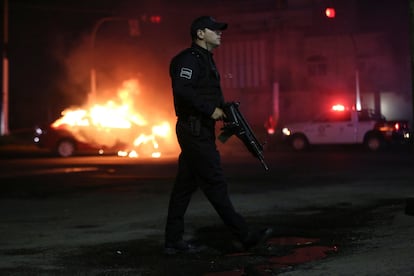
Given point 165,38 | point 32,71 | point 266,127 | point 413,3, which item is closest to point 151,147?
point 266,127

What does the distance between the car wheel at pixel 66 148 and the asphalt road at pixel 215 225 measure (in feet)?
30.6

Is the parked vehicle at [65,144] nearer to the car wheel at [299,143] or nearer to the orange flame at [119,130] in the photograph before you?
the orange flame at [119,130]

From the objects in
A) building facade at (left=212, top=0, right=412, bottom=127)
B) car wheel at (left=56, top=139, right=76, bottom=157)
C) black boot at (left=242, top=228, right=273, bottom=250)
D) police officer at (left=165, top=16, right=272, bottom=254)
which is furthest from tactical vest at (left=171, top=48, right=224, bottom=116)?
building facade at (left=212, top=0, right=412, bottom=127)

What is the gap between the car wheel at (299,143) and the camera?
84.7ft

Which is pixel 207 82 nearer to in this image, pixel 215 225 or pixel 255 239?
pixel 255 239

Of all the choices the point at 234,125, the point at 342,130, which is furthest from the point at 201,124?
the point at 342,130

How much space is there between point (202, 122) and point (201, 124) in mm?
26

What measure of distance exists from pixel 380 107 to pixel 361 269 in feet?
136

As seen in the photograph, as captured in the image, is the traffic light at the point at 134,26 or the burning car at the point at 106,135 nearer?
the burning car at the point at 106,135

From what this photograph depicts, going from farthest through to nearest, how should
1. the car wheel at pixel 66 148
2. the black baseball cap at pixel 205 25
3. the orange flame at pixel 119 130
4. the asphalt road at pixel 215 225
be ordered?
the car wheel at pixel 66 148 < the orange flame at pixel 119 130 < the black baseball cap at pixel 205 25 < the asphalt road at pixel 215 225

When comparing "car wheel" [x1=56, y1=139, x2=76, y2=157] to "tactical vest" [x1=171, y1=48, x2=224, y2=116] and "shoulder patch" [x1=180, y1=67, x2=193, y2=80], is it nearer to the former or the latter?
"tactical vest" [x1=171, y1=48, x2=224, y2=116]

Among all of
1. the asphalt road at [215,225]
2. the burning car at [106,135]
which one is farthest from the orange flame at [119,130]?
the asphalt road at [215,225]

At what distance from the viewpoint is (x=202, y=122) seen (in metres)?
5.61

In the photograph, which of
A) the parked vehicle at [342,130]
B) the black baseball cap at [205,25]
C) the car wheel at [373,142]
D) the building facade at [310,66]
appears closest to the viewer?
the black baseball cap at [205,25]
